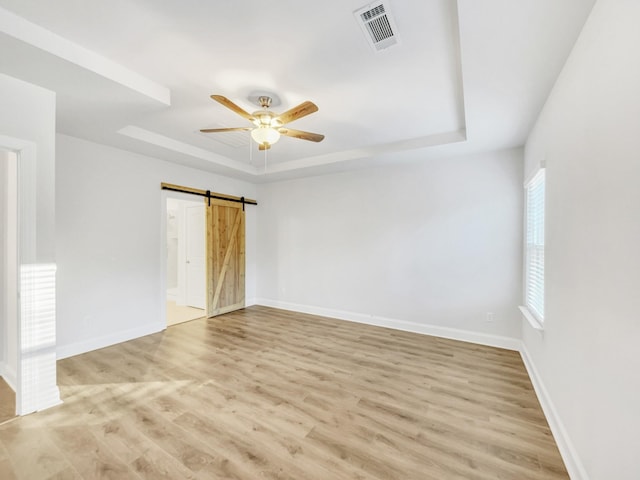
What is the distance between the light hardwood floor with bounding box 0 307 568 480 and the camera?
173 cm

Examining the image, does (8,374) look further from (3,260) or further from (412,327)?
(412,327)

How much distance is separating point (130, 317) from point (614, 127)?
16.7 ft

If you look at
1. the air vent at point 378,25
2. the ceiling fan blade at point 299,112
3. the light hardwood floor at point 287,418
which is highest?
the air vent at point 378,25

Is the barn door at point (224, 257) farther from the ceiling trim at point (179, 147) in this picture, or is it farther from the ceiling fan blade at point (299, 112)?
the ceiling fan blade at point (299, 112)

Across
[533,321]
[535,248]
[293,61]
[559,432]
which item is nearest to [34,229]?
[293,61]

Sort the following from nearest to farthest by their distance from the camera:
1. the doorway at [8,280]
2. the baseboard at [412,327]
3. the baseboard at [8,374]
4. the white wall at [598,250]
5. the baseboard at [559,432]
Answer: the white wall at [598,250] < the baseboard at [559,432] < the doorway at [8,280] < the baseboard at [8,374] < the baseboard at [412,327]

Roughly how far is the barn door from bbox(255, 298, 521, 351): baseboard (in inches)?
34.6

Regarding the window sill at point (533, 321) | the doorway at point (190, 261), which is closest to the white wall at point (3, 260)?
the doorway at point (190, 261)

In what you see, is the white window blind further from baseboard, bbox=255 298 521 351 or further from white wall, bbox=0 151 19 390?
white wall, bbox=0 151 19 390

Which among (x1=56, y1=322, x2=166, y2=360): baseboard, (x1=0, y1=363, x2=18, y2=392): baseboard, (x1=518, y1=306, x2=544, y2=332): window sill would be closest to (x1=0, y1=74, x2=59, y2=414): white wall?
(x1=0, y1=363, x2=18, y2=392): baseboard

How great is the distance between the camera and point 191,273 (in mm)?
5766

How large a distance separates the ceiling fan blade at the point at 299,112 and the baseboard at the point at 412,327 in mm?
3451

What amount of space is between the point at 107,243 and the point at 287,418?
10.7ft

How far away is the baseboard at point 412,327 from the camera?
3.67 m
